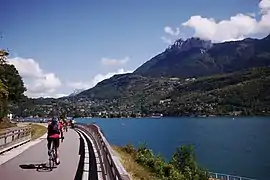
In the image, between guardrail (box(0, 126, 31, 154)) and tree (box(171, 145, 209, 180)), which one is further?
tree (box(171, 145, 209, 180))

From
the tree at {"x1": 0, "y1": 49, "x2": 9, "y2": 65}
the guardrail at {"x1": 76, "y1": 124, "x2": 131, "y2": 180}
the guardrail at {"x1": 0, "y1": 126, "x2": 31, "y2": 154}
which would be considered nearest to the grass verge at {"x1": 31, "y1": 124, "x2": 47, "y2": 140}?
the guardrail at {"x1": 0, "y1": 126, "x2": 31, "y2": 154}

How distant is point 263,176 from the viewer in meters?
59.6

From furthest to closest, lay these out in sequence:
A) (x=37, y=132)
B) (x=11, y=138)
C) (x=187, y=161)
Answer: (x=37, y=132) < (x=187, y=161) < (x=11, y=138)

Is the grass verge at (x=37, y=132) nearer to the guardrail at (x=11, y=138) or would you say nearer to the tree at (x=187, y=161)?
the guardrail at (x=11, y=138)

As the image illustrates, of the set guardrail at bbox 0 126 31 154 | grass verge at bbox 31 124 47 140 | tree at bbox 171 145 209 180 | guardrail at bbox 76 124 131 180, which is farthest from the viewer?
tree at bbox 171 145 209 180

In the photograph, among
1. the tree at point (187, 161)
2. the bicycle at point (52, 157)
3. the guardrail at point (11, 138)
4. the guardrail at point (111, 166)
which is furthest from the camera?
the tree at point (187, 161)

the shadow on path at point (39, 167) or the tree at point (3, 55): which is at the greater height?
the tree at point (3, 55)

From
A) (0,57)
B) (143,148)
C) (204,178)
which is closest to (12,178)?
(0,57)

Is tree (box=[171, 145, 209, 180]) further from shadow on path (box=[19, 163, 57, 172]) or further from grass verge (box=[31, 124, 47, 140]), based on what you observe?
shadow on path (box=[19, 163, 57, 172])

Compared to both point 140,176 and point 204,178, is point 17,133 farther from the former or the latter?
point 204,178

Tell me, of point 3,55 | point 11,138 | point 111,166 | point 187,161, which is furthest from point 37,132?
point 111,166

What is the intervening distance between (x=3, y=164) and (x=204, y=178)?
28.9 m

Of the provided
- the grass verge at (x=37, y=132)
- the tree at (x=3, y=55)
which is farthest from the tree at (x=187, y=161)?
the tree at (x=3, y=55)

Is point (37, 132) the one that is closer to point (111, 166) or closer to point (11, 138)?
point (11, 138)
